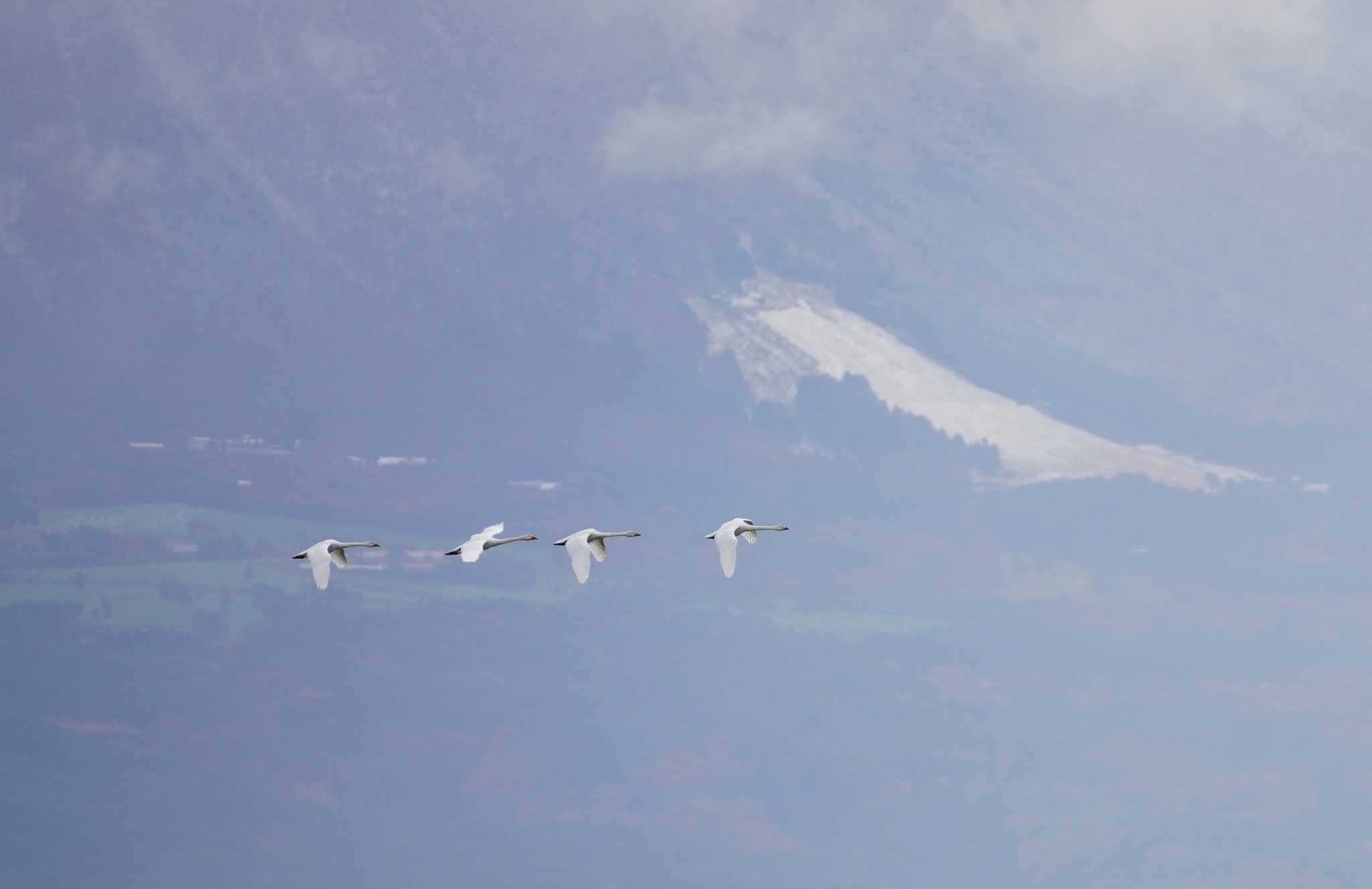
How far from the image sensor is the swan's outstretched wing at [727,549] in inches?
3051

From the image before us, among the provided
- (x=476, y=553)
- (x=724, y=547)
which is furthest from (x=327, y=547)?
(x=724, y=547)

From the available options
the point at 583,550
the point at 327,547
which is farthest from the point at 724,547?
the point at 327,547

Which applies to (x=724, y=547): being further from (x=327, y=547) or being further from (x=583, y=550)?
(x=327, y=547)

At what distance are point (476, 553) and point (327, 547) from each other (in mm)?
4217

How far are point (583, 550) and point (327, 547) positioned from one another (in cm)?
704

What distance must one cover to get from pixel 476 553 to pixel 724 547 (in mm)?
7227

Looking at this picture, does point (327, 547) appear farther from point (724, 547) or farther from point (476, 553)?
point (724, 547)

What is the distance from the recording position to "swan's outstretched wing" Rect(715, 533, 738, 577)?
7750 centimetres

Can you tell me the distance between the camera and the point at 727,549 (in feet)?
259

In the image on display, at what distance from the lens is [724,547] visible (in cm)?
7938

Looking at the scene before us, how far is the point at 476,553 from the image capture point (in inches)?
3024

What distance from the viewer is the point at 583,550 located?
78.6 m
